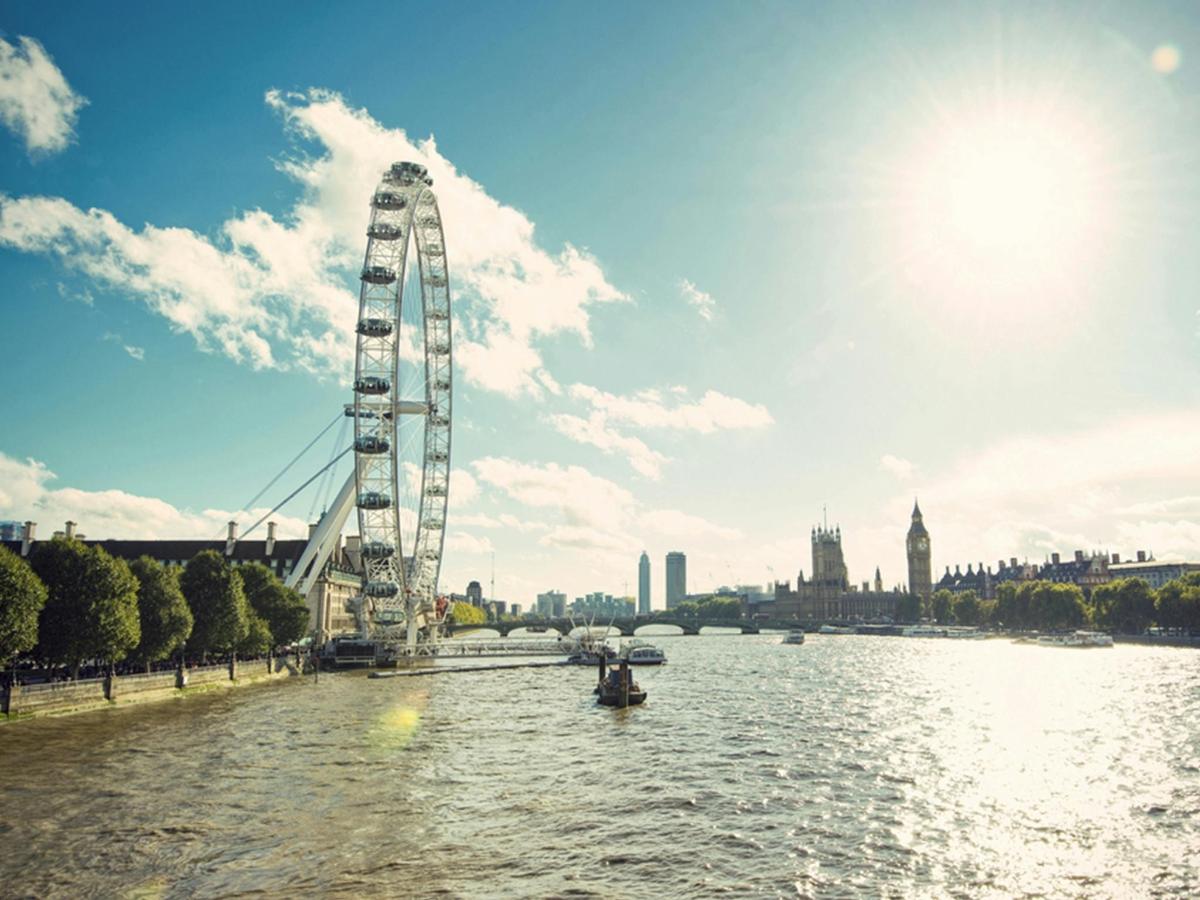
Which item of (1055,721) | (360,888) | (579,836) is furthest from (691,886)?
(1055,721)

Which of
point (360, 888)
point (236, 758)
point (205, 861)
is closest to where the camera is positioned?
point (360, 888)

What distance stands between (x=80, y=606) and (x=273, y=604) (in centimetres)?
3909

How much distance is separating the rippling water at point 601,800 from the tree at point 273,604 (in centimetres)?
2821

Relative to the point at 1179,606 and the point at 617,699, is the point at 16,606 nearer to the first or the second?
the point at 617,699

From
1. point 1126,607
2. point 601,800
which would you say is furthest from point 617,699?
point 1126,607

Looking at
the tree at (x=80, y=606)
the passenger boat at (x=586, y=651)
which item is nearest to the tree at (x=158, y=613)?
the tree at (x=80, y=606)

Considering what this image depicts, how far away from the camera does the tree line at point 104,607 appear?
51750 mm

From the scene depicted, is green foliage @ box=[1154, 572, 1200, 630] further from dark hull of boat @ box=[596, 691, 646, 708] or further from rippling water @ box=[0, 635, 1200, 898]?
dark hull of boat @ box=[596, 691, 646, 708]

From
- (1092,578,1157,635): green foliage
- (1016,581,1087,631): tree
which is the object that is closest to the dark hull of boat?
(1092,578,1157,635): green foliage

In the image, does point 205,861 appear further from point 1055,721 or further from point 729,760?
point 1055,721

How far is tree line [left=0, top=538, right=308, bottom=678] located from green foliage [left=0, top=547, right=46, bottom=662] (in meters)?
0.05

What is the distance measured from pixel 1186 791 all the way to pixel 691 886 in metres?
25.6

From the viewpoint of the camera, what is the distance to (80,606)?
189ft

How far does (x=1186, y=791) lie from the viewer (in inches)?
1448
